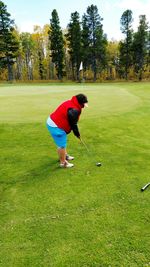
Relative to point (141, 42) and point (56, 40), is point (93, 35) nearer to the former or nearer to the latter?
point (56, 40)

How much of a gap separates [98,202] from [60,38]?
5278 cm

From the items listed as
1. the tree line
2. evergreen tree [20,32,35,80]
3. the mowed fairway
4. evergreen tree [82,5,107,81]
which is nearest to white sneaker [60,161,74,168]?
the mowed fairway

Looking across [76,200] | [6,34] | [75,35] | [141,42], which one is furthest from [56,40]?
[76,200]

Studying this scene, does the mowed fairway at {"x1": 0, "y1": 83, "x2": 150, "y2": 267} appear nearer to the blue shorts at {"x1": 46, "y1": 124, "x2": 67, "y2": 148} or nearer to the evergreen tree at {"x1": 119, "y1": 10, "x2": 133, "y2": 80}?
the blue shorts at {"x1": 46, "y1": 124, "x2": 67, "y2": 148}

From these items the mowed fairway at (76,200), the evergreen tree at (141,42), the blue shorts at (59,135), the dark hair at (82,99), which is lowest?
the mowed fairway at (76,200)

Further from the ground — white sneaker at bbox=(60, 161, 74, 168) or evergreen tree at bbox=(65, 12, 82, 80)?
evergreen tree at bbox=(65, 12, 82, 80)

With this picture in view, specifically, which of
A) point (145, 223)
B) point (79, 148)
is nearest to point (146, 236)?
point (145, 223)

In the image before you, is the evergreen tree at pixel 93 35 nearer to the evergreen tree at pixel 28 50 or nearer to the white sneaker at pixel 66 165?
the evergreen tree at pixel 28 50

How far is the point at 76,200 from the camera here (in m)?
5.04

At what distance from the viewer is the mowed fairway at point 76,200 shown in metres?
3.73

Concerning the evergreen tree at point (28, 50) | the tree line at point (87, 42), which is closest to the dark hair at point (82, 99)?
the tree line at point (87, 42)

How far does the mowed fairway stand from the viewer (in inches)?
147

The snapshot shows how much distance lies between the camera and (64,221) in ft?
14.5

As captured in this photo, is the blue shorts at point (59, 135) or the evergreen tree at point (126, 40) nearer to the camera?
the blue shorts at point (59, 135)
